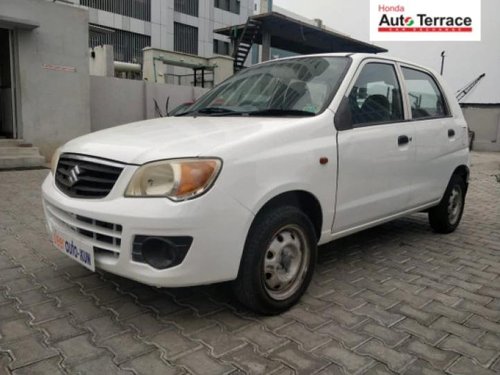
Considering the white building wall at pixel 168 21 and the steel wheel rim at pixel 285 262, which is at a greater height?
the white building wall at pixel 168 21

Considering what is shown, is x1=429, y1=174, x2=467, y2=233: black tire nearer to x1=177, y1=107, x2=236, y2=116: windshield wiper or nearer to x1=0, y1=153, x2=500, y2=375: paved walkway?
x1=0, y1=153, x2=500, y2=375: paved walkway

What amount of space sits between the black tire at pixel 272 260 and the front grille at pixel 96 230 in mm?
722

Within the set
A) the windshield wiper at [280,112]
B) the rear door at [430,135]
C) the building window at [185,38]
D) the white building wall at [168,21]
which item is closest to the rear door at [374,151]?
the rear door at [430,135]

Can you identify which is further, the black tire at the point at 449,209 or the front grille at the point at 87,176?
the black tire at the point at 449,209

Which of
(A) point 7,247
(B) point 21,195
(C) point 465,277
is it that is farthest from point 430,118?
(B) point 21,195

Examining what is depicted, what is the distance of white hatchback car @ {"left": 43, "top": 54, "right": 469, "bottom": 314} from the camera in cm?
241

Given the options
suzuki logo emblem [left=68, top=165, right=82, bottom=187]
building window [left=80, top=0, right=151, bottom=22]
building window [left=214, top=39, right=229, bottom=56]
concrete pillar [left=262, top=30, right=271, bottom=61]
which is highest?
building window [left=80, top=0, right=151, bottom=22]

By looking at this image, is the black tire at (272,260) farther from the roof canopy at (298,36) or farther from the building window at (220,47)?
the building window at (220,47)

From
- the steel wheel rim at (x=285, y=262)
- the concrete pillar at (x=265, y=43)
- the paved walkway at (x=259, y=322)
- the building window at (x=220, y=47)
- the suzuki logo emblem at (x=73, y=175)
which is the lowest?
the paved walkway at (x=259, y=322)

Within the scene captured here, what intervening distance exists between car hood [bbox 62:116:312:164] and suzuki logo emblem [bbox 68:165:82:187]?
0.36ft

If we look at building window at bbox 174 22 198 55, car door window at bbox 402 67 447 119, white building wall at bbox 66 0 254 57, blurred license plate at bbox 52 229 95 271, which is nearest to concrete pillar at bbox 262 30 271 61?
white building wall at bbox 66 0 254 57

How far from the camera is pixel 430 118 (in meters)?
4.36

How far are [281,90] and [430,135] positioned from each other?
66.5 inches

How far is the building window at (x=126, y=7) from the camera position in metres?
27.3
